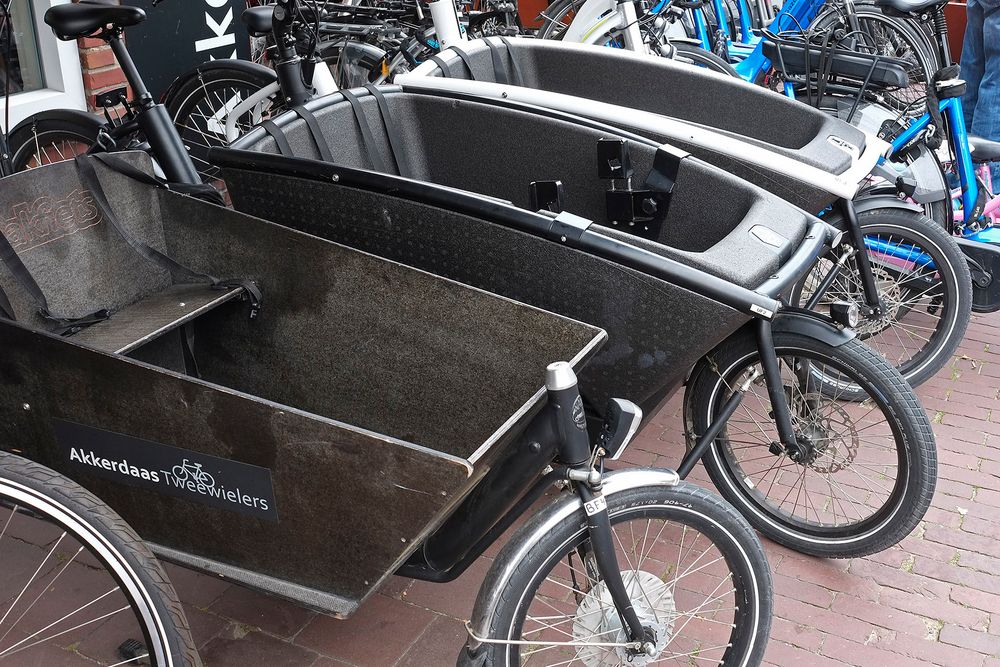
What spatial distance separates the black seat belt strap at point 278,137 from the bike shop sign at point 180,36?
8.31 feet

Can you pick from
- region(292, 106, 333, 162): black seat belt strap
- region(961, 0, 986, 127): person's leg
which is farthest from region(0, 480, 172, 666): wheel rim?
region(961, 0, 986, 127): person's leg

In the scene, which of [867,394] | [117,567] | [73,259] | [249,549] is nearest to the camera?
[117,567]

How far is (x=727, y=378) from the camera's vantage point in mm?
3008

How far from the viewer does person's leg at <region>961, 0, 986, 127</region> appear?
18.6 ft

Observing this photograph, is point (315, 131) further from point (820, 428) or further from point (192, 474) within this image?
point (820, 428)

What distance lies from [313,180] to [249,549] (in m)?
1.19

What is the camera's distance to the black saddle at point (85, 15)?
3.55 meters

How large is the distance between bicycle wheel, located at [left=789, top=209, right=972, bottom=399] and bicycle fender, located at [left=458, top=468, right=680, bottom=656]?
1937 mm

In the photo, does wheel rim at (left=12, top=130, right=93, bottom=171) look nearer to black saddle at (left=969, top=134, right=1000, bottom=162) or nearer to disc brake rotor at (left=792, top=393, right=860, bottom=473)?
disc brake rotor at (left=792, top=393, right=860, bottom=473)

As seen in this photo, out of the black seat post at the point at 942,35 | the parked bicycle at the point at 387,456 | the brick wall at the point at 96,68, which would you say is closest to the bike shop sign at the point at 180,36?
the brick wall at the point at 96,68

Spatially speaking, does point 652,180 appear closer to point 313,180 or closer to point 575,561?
point 313,180

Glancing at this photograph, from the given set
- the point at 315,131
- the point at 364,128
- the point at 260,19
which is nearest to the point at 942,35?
the point at 364,128

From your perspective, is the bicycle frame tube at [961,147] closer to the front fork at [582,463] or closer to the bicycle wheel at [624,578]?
the bicycle wheel at [624,578]

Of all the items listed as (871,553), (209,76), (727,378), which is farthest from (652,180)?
(209,76)
